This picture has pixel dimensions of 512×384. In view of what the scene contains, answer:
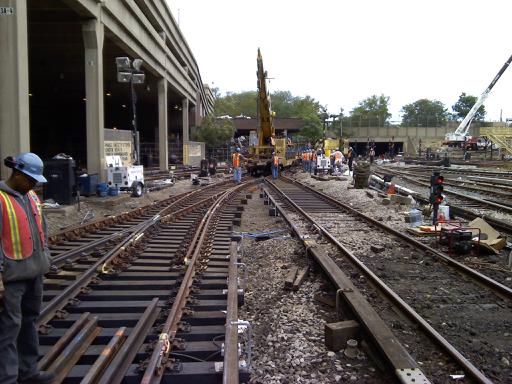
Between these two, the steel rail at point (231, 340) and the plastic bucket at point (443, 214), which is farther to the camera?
the plastic bucket at point (443, 214)

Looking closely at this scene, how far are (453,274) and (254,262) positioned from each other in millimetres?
3551

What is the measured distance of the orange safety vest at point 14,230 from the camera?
11.9 ft

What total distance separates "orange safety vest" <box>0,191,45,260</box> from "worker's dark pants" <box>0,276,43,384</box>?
0.23 meters

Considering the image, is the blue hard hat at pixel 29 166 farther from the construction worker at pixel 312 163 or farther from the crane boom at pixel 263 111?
the construction worker at pixel 312 163

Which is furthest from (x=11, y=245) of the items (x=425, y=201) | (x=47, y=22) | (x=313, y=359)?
(x=47, y=22)

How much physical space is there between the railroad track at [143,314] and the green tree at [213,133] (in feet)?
146

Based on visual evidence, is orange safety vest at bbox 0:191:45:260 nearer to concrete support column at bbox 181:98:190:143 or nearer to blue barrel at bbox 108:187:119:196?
blue barrel at bbox 108:187:119:196

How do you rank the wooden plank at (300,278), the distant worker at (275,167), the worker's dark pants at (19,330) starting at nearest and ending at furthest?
the worker's dark pants at (19,330), the wooden plank at (300,278), the distant worker at (275,167)

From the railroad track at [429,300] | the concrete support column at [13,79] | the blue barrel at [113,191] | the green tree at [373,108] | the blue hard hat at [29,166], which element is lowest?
the railroad track at [429,300]

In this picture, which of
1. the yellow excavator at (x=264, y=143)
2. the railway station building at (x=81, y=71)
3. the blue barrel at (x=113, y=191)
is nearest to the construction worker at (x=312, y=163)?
the yellow excavator at (x=264, y=143)

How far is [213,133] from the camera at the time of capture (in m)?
53.7

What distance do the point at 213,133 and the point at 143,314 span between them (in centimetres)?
→ 4891

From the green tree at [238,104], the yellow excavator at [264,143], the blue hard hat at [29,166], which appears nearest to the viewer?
the blue hard hat at [29,166]

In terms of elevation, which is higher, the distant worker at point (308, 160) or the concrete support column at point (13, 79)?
the concrete support column at point (13, 79)
